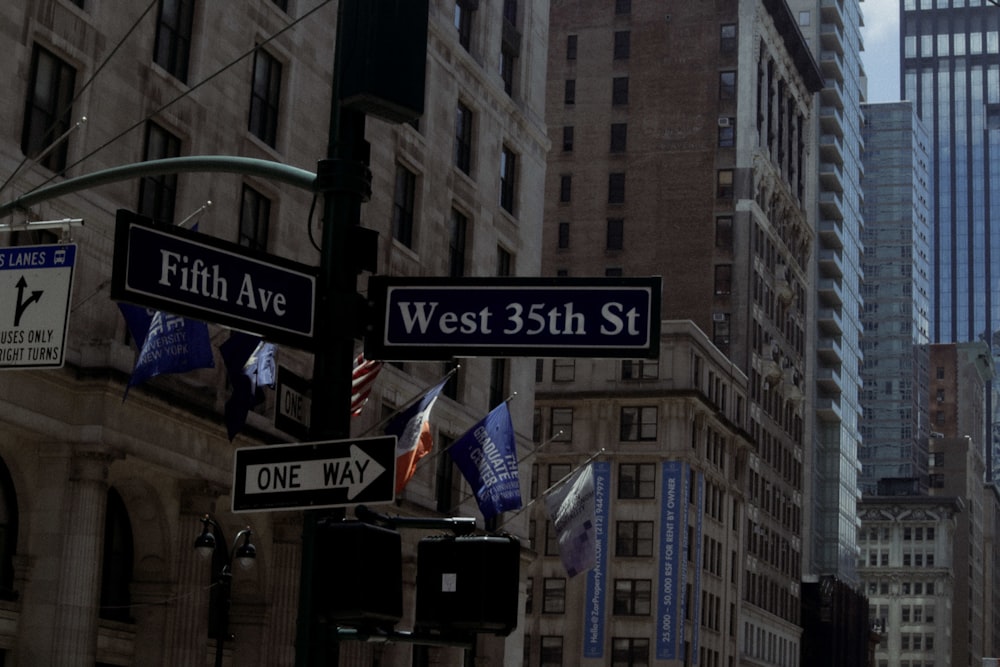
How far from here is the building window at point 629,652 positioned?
300 ft

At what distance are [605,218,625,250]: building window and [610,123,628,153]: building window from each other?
4873 mm

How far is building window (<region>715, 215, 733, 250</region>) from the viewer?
352 feet

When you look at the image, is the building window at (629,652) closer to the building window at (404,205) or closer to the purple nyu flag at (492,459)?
the building window at (404,205)

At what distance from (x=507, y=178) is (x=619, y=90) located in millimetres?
52932

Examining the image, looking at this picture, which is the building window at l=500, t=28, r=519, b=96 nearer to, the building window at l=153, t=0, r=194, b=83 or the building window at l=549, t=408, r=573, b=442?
the building window at l=153, t=0, r=194, b=83

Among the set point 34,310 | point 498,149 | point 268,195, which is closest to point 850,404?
point 498,149

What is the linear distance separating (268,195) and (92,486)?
424 inches

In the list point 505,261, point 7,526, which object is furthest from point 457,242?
point 7,526

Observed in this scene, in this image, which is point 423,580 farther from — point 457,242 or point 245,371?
point 457,242

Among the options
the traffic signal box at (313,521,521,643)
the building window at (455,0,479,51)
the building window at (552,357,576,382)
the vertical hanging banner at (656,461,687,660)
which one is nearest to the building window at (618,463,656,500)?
the vertical hanging banner at (656,461,687,660)

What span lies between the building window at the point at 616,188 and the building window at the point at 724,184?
6083mm

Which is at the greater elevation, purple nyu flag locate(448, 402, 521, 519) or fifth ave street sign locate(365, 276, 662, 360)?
purple nyu flag locate(448, 402, 521, 519)

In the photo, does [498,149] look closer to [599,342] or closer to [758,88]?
[599,342]

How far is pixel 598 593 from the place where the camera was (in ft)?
300
